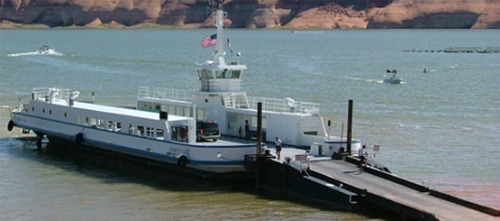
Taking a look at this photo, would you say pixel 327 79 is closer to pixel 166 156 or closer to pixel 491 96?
pixel 491 96

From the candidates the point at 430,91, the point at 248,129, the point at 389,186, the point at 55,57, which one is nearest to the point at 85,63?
the point at 55,57

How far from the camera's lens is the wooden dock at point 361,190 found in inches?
1374

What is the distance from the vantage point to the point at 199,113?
48.9 m

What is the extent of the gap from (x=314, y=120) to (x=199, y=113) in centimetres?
667

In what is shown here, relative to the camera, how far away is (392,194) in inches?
1457

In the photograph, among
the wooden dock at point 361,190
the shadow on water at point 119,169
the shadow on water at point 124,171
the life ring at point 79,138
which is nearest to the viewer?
the wooden dock at point 361,190

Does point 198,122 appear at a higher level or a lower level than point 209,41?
lower

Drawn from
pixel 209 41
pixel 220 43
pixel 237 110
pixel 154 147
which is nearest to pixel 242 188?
pixel 154 147

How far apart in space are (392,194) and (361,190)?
3.76 ft

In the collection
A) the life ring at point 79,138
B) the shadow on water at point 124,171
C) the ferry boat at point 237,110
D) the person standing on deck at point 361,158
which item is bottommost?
the shadow on water at point 124,171

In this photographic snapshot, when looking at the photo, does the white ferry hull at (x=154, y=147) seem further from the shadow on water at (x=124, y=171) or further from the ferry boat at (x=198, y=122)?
the shadow on water at (x=124, y=171)

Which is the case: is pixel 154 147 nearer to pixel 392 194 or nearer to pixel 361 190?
pixel 361 190

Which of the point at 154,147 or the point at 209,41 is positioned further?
the point at 209,41

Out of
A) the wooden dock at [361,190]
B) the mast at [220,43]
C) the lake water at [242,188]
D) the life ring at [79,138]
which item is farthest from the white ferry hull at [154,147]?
the mast at [220,43]
